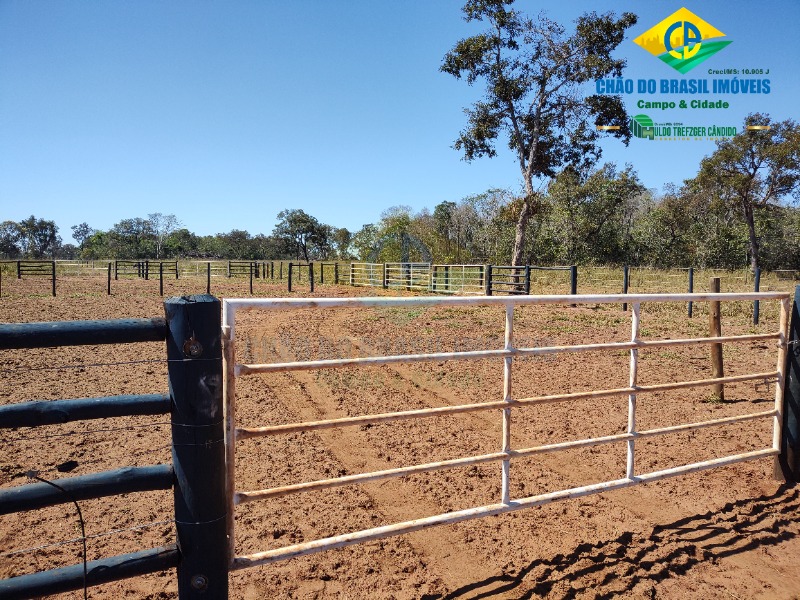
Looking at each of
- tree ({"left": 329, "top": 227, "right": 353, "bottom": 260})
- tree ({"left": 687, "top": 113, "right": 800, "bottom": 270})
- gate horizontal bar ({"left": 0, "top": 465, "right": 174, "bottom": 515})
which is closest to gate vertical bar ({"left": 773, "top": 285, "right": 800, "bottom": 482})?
gate horizontal bar ({"left": 0, "top": 465, "right": 174, "bottom": 515})

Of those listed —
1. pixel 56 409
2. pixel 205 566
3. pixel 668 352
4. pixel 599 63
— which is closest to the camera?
pixel 56 409

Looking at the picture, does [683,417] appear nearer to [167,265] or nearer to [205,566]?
[205,566]

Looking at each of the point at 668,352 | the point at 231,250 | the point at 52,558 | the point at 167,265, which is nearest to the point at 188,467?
the point at 52,558

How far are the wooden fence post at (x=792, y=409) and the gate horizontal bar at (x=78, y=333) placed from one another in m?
3.82

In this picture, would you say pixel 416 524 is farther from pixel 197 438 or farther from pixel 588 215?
pixel 588 215

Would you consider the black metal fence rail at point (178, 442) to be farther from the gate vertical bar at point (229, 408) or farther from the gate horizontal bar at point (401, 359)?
the gate horizontal bar at point (401, 359)

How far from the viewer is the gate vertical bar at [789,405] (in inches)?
136

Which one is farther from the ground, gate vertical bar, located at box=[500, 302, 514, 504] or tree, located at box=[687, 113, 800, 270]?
tree, located at box=[687, 113, 800, 270]

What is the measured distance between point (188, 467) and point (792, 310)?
3.83 meters

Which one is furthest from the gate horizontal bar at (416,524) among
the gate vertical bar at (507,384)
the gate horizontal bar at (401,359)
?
the gate horizontal bar at (401,359)

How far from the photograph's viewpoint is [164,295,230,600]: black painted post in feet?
5.58

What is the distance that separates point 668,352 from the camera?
8.68m

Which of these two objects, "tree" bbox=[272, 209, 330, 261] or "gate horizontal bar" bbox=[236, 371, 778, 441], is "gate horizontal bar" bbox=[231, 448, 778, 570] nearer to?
"gate horizontal bar" bbox=[236, 371, 778, 441]

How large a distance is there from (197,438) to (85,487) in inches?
14.7
